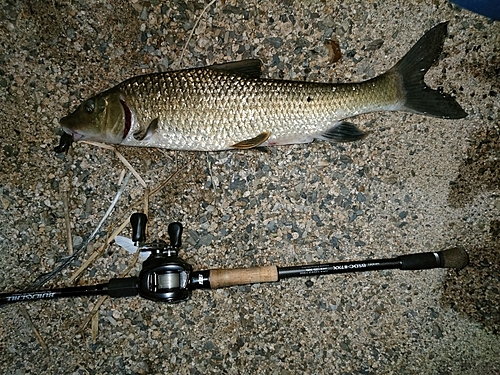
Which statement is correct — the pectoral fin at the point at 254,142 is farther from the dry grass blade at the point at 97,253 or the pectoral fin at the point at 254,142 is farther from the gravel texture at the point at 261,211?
the dry grass blade at the point at 97,253

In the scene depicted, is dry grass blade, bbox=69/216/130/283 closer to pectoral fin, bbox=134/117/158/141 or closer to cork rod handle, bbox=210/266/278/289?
pectoral fin, bbox=134/117/158/141

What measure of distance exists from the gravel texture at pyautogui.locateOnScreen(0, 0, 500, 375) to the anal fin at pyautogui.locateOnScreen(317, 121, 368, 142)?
0.17m

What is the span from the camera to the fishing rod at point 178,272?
194 centimetres

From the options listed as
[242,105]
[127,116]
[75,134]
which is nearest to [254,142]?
[242,105]

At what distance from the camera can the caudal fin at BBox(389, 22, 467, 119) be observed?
2.06 m

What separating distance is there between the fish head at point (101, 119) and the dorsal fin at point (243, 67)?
0.49 metres

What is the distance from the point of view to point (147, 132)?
203cm

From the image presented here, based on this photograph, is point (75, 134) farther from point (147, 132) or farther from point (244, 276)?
point (244, 276)

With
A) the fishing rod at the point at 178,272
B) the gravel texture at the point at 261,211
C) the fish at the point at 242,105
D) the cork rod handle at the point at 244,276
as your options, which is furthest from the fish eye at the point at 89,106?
the cork rod handle at the point at 244,276

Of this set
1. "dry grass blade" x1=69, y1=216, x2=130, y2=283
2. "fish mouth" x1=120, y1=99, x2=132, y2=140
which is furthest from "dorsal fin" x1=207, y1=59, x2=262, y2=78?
"dry grass blade" x1=69, y1=216, x2=130, y2=283

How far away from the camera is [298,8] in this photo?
89.1 inches

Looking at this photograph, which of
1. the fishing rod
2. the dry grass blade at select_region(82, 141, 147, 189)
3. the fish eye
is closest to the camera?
the fishing rod

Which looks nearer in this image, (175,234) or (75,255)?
(175,234)

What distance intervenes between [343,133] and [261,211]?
606mm
